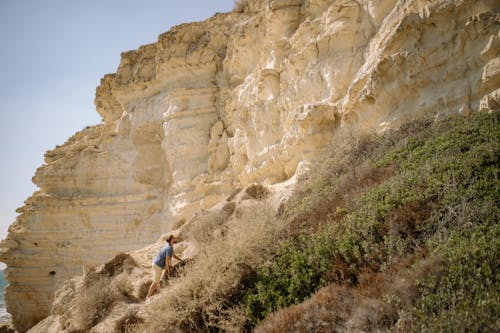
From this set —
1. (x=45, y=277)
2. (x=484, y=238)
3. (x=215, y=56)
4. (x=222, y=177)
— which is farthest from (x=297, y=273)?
(x=45, y=277)

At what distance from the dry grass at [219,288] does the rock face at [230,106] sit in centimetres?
414

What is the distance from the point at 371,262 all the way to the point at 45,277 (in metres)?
17.9

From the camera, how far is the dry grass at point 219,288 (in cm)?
477

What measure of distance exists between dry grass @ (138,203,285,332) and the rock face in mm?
4139

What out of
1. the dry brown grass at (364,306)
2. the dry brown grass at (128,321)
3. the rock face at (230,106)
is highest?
the rock face at (230,106)

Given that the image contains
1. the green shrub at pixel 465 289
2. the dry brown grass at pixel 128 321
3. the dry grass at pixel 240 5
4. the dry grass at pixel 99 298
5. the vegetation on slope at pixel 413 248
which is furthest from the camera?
the dry grass at pixel 240 5

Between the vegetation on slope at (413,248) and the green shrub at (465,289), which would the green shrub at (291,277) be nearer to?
the vegetation on slope at (413,248)

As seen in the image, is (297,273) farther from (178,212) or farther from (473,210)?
(178,212)

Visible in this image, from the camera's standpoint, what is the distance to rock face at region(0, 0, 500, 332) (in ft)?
22.7

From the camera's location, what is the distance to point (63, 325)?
7398 millimetres

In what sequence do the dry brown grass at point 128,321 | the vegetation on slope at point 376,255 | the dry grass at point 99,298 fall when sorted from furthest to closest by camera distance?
the dry grass at point 99,298, the dry brown grass at point 128,321, the vegetation on slope at point 376,255

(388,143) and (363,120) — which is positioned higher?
(363,120)

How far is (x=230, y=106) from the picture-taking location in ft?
48.6

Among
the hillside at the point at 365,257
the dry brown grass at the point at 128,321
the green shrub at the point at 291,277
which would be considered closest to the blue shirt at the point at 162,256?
the hillside at the point at 365,257
